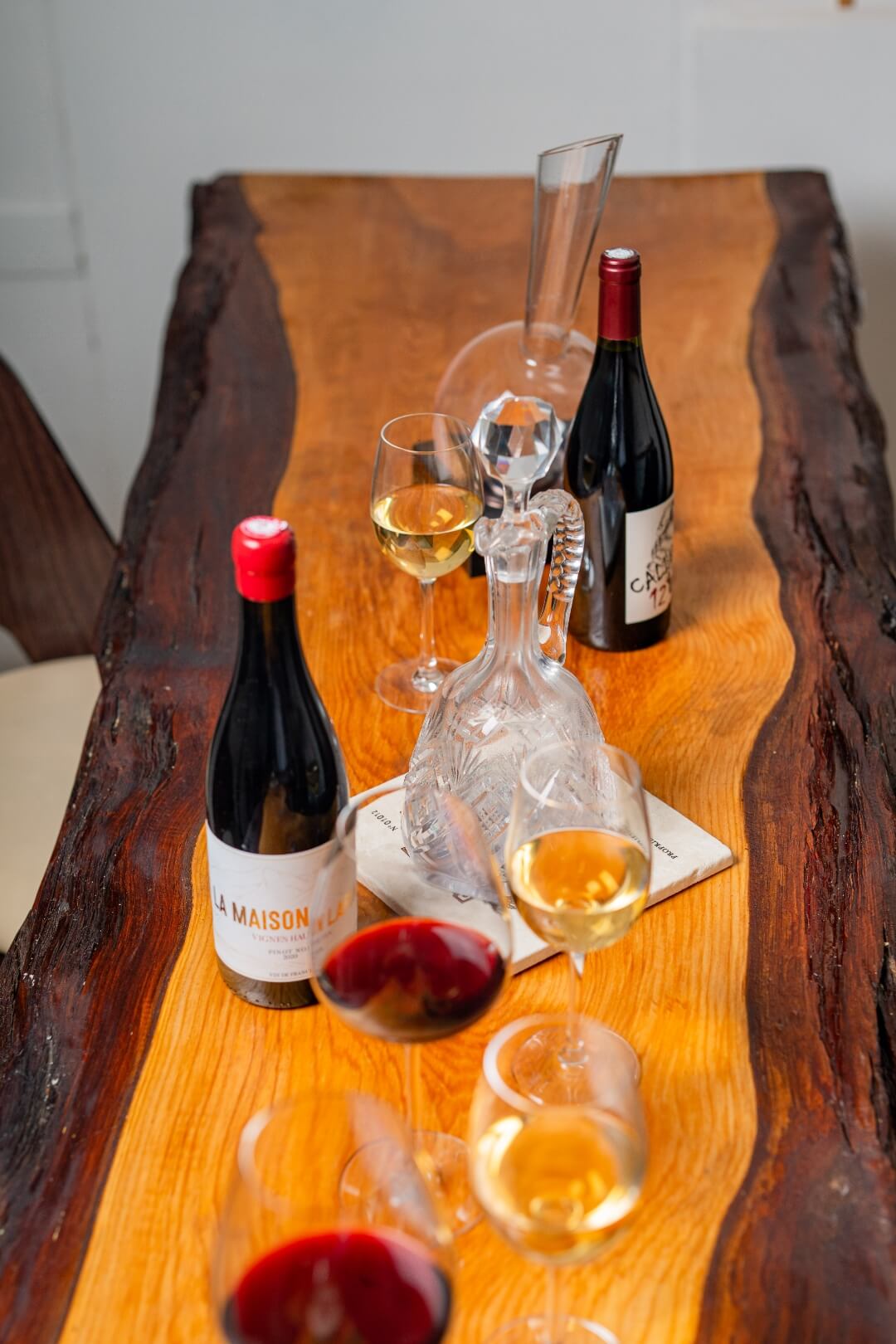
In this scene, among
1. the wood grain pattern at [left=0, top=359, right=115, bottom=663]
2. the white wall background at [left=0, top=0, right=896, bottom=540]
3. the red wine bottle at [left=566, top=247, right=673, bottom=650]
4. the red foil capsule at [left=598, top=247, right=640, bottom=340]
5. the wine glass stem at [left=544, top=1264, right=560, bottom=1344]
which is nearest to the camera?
the wine glass stem at [left=544, top=1264, right=560, bottom=1344]

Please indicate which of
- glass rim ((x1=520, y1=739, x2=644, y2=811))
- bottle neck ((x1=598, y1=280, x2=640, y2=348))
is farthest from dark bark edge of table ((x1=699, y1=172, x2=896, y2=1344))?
bottle neck ((x1=598, y1=280, x2=640, y2=348))

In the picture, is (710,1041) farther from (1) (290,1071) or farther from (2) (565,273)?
(2) (565,273)

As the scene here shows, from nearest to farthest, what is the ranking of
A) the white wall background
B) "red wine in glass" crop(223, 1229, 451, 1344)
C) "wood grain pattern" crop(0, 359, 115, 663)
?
"red wine in glass" crop(223, 1229, 451, 1344) → "wood grain pattern" crop(0, 359, 115, 663) → the white wall background

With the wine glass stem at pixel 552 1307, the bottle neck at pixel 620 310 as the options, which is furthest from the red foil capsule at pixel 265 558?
the bottle neck at pixel 620 310

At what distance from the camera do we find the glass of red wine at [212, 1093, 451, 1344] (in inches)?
20.9

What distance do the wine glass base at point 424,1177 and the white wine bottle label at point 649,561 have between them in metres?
0.54

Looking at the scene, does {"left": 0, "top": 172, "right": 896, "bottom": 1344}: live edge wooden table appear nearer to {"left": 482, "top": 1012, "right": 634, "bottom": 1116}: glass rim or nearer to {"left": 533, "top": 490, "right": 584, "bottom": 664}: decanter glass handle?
{"left": 482, "top": 1012, "right": 634, "bottom": 1116}: glass rim

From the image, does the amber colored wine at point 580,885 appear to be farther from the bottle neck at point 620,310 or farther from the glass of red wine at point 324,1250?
the bottle neck at point 620,310

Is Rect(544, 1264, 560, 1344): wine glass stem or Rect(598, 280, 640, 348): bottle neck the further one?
Rect(598, 280, 640, 348): bottle neck

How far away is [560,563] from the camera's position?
38.8 inches

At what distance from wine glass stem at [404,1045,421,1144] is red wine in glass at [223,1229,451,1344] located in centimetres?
13

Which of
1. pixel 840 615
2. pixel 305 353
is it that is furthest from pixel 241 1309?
pixel 305 353

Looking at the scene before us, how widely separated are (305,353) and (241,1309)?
1384 mm

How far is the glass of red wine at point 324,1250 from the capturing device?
1.74 feet
